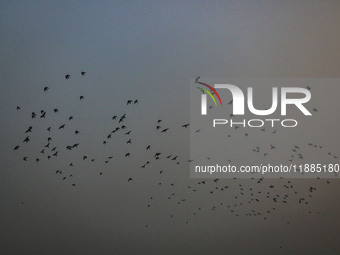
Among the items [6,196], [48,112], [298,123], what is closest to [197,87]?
[298,123]

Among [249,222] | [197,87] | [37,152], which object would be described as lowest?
[249,222]

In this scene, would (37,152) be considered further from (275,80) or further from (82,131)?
(275,80)

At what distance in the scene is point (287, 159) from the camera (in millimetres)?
5340

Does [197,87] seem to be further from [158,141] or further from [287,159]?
[287,159]

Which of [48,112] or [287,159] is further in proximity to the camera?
[287,159]

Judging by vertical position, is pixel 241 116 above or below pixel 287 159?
above

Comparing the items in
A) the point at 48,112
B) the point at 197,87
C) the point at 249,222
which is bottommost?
the point at 249,222

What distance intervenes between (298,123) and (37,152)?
362 cm

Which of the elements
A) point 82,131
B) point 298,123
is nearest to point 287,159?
point 298,123

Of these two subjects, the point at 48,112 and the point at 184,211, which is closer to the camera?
the point at 48,112

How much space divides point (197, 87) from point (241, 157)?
3.89ft

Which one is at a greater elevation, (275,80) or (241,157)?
(275,80)

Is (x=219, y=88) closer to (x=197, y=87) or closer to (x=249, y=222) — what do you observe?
(x=197, y=87)

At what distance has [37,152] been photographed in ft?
16.5
